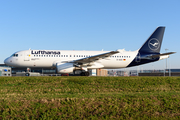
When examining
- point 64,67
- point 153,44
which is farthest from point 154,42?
point 64,67

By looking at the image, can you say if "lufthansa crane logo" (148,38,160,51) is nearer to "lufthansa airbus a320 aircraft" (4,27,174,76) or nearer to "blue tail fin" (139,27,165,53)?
"blue tail fin" (139,27,165,53)

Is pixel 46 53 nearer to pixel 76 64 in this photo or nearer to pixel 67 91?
pixel 76 64

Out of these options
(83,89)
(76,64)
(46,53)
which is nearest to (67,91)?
(83,89)

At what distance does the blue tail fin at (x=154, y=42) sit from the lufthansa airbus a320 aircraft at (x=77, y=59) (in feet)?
1.28

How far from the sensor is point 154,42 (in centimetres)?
3500

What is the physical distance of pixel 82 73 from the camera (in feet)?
101

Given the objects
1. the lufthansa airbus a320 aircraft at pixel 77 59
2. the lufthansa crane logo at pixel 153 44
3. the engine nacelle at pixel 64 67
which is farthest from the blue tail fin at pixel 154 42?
the engine nacelle at pixel 64 67

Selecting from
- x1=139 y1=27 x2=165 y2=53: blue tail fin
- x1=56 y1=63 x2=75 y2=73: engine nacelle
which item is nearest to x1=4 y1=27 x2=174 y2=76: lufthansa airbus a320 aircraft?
x1=56 y1=63 x2=75 y2=73: engine nacelle

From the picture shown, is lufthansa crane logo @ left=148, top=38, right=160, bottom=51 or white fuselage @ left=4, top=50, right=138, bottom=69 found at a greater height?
lufthansa crane logo @ left=148, top=38, right=160, bottom=51

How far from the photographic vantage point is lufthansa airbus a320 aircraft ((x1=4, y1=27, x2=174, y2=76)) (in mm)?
29188

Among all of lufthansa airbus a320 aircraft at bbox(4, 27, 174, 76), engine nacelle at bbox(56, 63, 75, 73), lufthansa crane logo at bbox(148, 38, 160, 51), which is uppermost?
lufthansa crane logo at bbox(148, 38, 160, 51)

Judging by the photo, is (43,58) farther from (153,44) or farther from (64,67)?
(153,44)

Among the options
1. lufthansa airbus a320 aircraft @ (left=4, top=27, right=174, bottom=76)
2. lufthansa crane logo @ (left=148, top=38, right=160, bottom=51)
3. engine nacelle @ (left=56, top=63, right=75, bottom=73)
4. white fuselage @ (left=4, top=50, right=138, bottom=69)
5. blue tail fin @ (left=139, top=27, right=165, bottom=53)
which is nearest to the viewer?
engine nacelle @ (left=56, top=63, right=75, bottom=73)

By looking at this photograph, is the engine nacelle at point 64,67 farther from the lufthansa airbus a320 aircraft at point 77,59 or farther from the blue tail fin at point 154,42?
the blue tail fin at point 154,42
